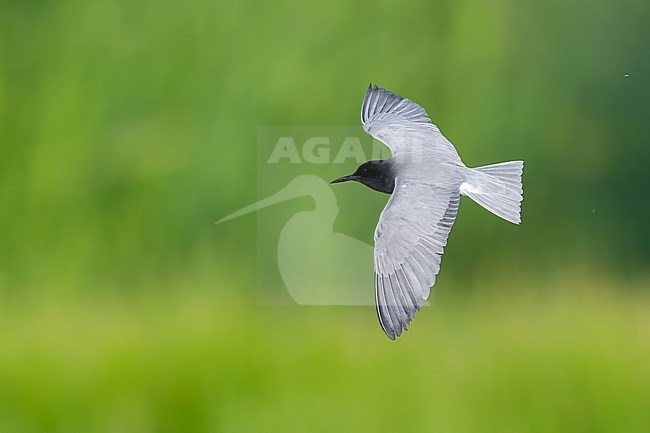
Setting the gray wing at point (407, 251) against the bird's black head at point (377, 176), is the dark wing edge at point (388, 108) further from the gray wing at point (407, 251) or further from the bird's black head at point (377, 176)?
the gray wing at point (407, 251)

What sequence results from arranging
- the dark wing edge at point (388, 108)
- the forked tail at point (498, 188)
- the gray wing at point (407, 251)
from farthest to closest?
1. the dark wing edge at point (388, 108)
2. the forked tail at point (498, 188)
3. the gray wing at point (407, 251)

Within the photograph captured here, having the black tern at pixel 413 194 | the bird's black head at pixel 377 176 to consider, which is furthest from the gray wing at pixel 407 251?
the bird's black head at pixel 377 176

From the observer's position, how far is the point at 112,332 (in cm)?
137

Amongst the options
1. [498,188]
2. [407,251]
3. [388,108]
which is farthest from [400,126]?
[407,251]

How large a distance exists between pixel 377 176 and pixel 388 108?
0.36 ft

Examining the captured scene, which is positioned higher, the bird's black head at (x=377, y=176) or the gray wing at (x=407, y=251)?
the bird's black head at (x=377, y=176)

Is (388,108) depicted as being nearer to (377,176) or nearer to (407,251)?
(377,176)

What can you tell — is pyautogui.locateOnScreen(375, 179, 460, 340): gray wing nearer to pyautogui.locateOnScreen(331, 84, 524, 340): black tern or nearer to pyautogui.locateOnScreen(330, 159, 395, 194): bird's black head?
pyautogui.locateOnScreen(331, 84, 524, 340): black tern

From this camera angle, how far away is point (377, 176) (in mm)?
1190

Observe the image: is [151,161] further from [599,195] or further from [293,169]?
[599,195]

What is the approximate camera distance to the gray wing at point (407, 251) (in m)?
0.95

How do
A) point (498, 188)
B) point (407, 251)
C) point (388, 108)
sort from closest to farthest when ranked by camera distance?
point (407, 251)
point (498, 188)
point (388, 108)

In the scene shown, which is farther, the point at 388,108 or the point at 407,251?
the point at 388,108

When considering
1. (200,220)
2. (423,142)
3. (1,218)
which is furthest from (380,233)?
(1,218)
